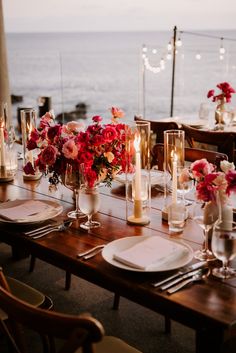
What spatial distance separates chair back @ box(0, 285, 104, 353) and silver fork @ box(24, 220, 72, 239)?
70 cm

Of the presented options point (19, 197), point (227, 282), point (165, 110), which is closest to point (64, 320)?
point (227, 282)

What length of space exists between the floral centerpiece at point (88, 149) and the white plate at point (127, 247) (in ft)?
1.22

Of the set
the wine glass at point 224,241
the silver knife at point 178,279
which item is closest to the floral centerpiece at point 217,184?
the wine glass at point 224,241

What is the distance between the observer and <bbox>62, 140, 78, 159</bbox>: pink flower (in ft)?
6.64

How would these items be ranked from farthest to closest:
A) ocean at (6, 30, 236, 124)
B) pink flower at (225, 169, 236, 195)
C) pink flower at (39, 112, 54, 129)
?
ocean at (6, 30, 236, 124)
pink flower at (39, 112, 54, 129)
pink flower at (225, 169, 236, 195)

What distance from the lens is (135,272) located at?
159 centimetres

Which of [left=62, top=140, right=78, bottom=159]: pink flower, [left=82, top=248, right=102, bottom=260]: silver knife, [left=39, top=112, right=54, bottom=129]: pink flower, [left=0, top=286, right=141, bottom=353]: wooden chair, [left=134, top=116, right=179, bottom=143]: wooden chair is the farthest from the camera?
[left=134, top=116, right=179, bottom=143]: wooden chair

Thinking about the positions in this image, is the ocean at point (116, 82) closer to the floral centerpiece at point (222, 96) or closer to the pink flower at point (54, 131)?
the floral centerpiece at point (222, 96)

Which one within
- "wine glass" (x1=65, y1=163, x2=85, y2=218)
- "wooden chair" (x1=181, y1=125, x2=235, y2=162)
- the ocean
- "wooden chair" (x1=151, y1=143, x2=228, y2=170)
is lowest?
the ocean

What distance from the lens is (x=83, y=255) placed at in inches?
68.1

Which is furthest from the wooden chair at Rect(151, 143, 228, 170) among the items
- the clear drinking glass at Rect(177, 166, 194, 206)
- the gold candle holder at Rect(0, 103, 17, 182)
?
the gold candle holder at Rect(0, 103, 17, 182)

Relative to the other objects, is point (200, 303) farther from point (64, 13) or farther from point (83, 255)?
point (64, 13)

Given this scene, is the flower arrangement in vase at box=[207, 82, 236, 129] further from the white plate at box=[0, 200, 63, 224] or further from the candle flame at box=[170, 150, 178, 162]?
the white plate at box=[0, 200, 63, 224]

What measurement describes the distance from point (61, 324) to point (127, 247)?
2.24ft
